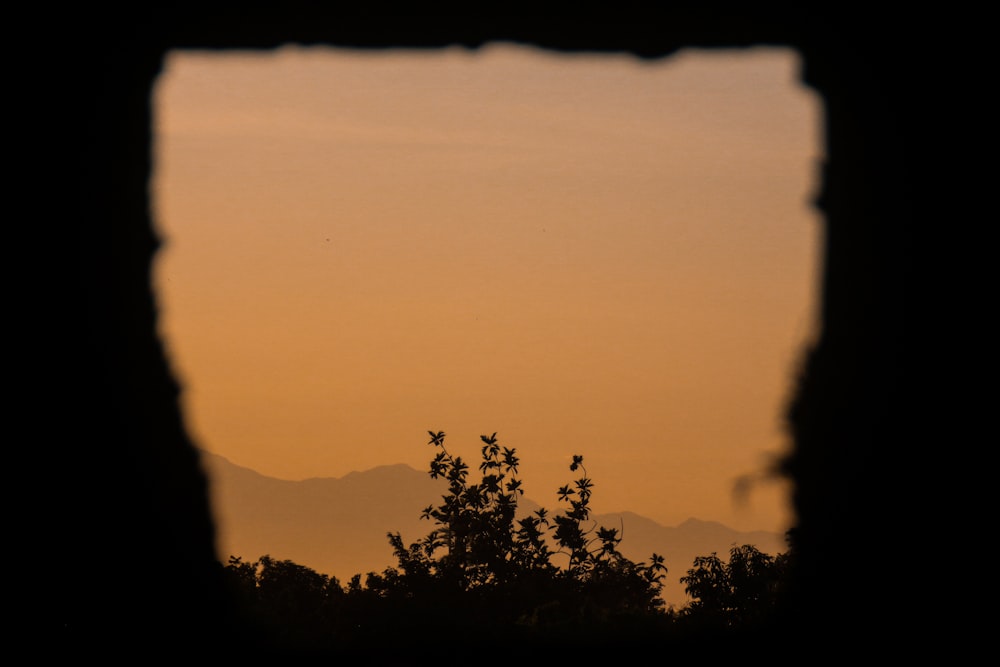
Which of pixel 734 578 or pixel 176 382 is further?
pixel 734 578

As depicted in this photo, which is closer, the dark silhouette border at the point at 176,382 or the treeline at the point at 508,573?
the dark silhouette border at the point at 176,382

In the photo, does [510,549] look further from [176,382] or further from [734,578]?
[176,382]

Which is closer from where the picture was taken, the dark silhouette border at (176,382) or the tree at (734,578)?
the dark silhouette border at (176,382)

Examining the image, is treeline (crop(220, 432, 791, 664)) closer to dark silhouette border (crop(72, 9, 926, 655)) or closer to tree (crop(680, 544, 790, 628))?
tree (crop(680, 544, 790, 628))

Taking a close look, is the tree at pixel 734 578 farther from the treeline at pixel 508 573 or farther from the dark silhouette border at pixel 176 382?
the dark silhouette border at pixel 176 382

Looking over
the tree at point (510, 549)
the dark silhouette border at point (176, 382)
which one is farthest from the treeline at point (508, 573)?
the dark silhouette border at point (176, 382)

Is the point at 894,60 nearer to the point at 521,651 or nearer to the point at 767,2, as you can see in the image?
the point at 767,2

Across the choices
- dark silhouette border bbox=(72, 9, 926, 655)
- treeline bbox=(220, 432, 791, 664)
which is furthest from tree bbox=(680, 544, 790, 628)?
dark silhouette border bbox=(72, 9, 926, 655)

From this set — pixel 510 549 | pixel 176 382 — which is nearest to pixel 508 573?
pixel 510 549

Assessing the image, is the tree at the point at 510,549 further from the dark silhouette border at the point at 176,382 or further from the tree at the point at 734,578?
the dark silhouette border at the point at 176,382

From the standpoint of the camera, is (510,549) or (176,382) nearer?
(176,382)

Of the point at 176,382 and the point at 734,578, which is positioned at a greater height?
the point at 734,578

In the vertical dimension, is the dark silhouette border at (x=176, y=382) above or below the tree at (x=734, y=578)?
below

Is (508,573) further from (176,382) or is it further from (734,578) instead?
(176,382)
